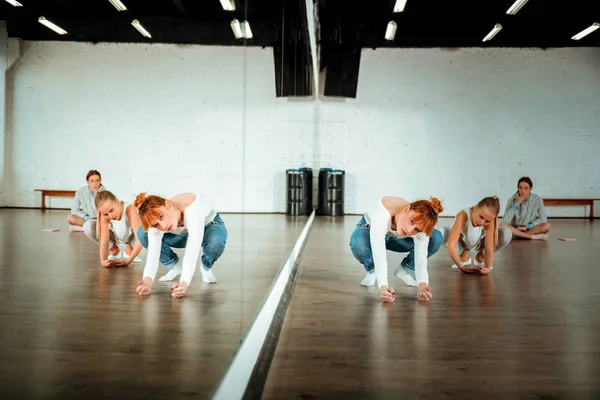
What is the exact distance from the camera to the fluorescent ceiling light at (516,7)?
9.30 meters

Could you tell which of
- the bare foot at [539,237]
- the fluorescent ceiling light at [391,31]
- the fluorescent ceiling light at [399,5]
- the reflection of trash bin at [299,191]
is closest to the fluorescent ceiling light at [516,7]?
the fluorescent ceiling light at [399,5]

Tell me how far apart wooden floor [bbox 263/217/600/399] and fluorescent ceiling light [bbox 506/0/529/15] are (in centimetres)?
692

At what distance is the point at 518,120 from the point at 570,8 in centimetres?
362

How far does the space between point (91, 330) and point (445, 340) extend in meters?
1.25

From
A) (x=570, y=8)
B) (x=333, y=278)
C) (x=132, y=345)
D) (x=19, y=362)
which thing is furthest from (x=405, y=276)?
(x=570, y=8)

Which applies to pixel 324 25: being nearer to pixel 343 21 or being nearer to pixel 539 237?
pixel 343 21

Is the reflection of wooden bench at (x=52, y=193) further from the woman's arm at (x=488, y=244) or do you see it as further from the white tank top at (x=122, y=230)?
the woman's arm at (x=488, y=244)

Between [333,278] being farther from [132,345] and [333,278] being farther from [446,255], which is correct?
[132,345]

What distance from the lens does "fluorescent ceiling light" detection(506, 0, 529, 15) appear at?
9303 millimetres

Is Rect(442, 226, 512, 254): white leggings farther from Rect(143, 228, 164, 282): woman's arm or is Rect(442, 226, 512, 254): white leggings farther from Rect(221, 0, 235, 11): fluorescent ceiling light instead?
Rect(221, 0, 235, 11): fluorescent ceiling light

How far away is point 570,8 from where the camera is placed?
31.7ft

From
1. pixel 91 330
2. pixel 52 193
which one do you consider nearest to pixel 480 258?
pixel 91 330

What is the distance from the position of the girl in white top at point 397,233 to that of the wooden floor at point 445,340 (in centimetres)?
10

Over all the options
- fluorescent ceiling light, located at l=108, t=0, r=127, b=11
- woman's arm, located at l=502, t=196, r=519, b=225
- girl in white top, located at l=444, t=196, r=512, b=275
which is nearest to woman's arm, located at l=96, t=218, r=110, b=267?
fluorescent ceiling light, located at l=108, t=0, r=127, b=11
